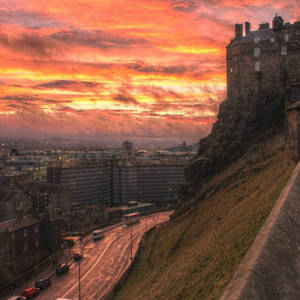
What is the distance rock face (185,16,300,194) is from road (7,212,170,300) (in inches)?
804

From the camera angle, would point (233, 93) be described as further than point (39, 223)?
No

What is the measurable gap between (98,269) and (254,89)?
141ft

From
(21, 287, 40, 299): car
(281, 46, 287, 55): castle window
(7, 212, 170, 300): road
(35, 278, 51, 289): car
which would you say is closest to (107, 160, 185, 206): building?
(7, 212, 170, 300): road

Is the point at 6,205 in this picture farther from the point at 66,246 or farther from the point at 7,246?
the point at 7,246

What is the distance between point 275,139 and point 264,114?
8.32m

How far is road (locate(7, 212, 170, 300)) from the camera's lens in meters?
53.1

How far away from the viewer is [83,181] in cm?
16638

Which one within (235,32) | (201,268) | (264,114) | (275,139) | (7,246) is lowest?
(7,246)

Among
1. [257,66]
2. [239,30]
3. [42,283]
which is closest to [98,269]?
[42,283]

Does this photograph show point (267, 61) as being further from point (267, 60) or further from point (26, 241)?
point (26, 241)

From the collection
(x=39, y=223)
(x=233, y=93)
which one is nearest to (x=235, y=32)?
(x=233, y=93)

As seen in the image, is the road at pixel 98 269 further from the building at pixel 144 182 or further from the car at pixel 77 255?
the building at pixel 144 182

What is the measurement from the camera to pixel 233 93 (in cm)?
6862

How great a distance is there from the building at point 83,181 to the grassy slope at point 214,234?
9943 centimetres
